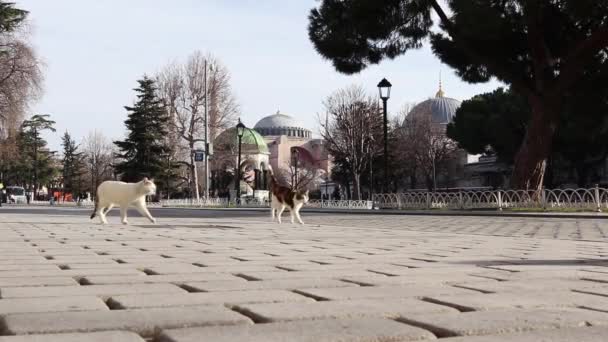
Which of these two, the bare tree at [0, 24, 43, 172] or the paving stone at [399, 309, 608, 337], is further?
the bare tree at [0, 24, 43, 172]

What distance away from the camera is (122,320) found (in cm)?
285

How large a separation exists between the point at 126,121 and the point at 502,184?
3596 cm

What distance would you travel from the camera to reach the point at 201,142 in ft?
173

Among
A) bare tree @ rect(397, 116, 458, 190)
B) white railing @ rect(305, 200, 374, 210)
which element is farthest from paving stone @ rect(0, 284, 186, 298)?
bare tree @ rect(397, 116, 458, 190)

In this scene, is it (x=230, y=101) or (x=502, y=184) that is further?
(x=502, y=184)

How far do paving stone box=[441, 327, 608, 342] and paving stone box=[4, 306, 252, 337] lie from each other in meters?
0.97

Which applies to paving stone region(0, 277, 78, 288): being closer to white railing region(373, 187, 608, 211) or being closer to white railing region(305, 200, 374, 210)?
white railing region(373, 187, 608, 211)

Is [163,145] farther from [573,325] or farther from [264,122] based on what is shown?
[264,122]

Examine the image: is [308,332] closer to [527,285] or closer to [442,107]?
[527,285]

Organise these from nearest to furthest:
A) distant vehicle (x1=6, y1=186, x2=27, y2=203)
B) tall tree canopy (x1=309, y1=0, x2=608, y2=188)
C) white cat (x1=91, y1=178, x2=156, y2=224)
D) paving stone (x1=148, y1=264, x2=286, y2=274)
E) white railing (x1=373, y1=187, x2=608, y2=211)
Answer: paving stone (x1=148, y1=264, x2=286, y2=274)
white cat (x1=91, y1=178, x2=156, y2=224)
white railing (x1=373, y1=187, x2=608, y2=211)
tall tree canopy (x1=309, y1=0, x2=608, y2=188)
distant vehicle (x1=6, y1=186, x2=27, y2=203)

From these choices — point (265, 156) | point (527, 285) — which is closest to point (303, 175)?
point (265, 156)

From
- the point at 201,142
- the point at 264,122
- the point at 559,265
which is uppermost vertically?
the point at 264,122

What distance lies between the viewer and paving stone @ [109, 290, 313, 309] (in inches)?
132

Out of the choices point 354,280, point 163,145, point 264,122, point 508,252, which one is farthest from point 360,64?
point 264,122
